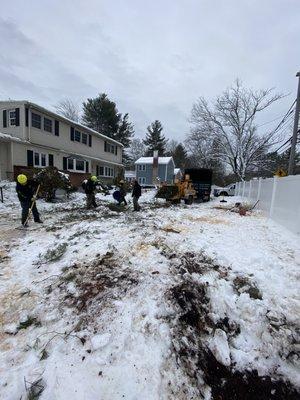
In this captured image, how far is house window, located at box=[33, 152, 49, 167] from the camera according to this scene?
19.3 metres

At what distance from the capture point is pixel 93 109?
44.9 m

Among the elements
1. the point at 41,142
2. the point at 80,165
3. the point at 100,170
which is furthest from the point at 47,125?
the point at 100,170

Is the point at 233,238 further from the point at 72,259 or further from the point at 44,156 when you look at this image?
the point at 44,156

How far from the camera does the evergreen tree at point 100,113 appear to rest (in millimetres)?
44219

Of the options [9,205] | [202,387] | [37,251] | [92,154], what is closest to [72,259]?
[37,251]

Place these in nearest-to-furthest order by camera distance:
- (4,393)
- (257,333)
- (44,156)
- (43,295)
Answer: (4,393) → (257,333) → (43,295) → (44,156)

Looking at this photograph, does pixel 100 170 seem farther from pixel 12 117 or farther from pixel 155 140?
pixel 155 140

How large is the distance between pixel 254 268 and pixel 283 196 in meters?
5.09

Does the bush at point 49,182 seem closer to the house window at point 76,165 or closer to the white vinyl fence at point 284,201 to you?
the house window at point 76,165

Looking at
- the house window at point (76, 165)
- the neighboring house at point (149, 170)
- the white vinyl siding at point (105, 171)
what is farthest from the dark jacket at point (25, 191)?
the neighboring house at point (149, 170)

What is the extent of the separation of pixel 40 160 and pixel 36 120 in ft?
9.86

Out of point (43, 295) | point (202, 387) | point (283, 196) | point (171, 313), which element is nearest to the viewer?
point (202, 387)

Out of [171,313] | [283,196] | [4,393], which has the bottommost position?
[4,393]

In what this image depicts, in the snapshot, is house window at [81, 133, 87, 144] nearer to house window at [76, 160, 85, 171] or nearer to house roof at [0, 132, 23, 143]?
house window at [76, 160, 85, 171]
